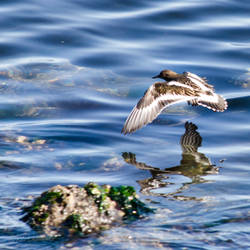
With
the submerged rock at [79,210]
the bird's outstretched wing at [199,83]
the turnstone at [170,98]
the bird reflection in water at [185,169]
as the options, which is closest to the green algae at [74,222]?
the submerged rock at [79,210]

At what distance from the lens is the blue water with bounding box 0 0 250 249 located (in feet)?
16.5

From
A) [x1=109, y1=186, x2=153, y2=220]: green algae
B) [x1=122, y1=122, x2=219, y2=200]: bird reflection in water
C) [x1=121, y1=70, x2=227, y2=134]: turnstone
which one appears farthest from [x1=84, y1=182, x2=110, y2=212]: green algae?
[x1=121, y1=70, x2=227, y2=134]: turnstone

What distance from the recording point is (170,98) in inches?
322

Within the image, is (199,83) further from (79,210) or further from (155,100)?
(79,210)

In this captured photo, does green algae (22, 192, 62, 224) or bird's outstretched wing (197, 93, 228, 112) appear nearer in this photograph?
green algae (22, 192, 62, 224)

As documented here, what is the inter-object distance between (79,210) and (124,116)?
3745 millimetres

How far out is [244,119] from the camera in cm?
855

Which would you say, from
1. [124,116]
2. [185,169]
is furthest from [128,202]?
[124,116]

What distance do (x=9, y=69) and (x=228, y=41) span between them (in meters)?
4.44

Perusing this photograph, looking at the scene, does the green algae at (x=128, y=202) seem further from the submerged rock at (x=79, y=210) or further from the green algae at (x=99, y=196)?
the green algae at (x=99, y=196)

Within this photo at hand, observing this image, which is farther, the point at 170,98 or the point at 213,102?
the point at 213,102

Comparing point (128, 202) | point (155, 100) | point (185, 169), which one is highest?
point (155, 100)

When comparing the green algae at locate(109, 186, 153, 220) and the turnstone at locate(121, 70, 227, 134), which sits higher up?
the turnstone at locate(121, 70, 227, 134)

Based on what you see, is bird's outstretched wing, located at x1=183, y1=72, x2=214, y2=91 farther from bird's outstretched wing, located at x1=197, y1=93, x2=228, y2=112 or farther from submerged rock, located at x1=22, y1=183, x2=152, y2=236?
submerged rock, located at x1=22, y1=183, x2=152, y2=236
